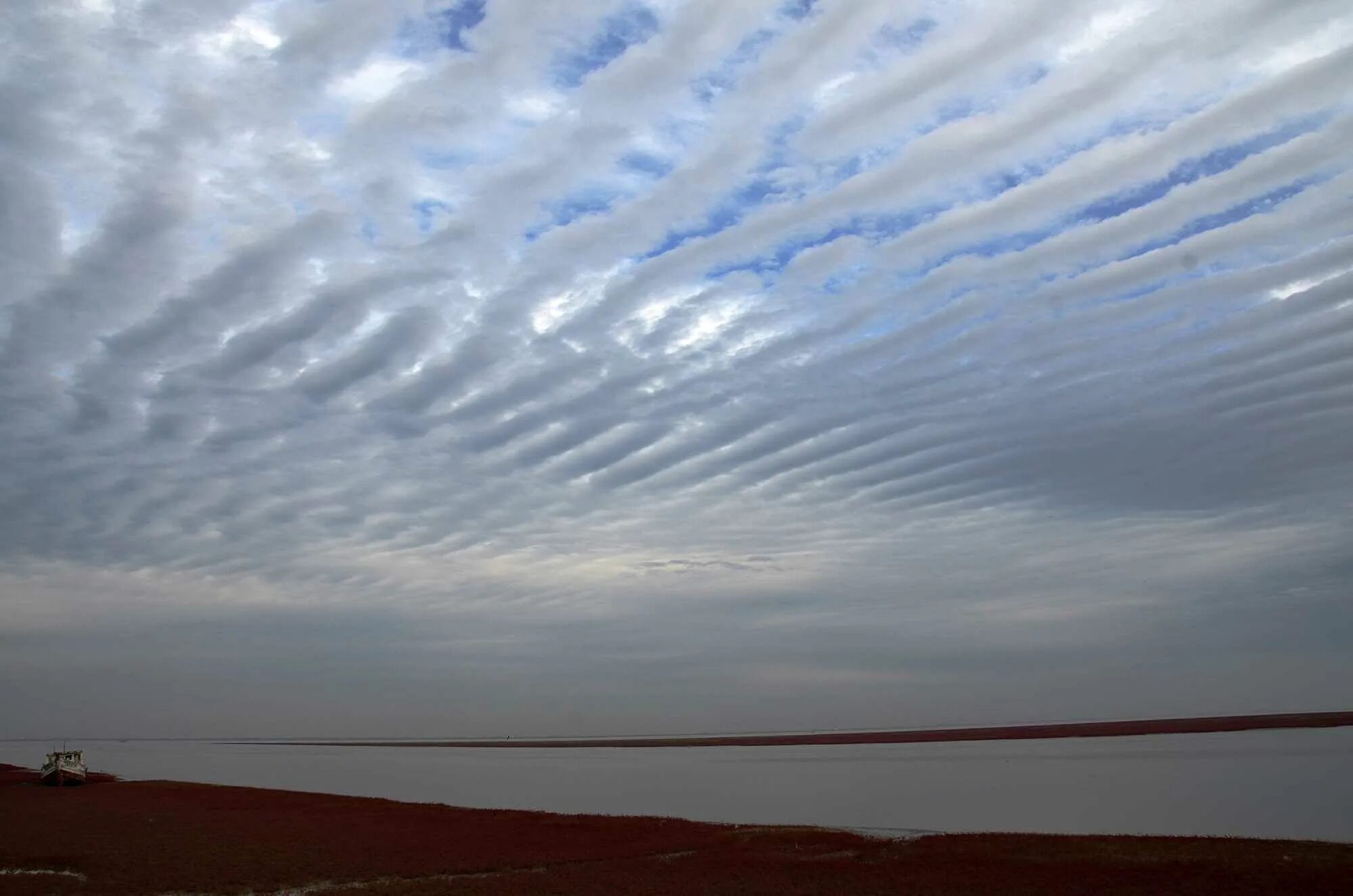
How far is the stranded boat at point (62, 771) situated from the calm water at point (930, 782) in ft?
43.2

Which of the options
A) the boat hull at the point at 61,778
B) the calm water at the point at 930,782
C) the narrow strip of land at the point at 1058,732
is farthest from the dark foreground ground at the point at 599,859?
the narrow strip of land at the point at 1058,732

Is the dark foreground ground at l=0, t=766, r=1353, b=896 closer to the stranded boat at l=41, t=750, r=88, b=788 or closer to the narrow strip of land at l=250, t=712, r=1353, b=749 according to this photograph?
the stranded boat at l=41, t=750, r=88, b=788

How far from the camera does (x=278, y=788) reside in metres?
72.5

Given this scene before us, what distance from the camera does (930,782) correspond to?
6625cm

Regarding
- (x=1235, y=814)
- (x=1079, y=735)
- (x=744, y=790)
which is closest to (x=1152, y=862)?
(x=1235, y=814)

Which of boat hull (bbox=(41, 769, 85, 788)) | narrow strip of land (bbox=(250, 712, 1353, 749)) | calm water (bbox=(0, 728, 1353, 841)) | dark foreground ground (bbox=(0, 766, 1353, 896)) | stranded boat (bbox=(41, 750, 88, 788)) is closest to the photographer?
dark foreground ground (bbox=(0, 766, 1353, 896))

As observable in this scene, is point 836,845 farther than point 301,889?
Yes

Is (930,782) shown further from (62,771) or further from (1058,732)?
(1058,732)

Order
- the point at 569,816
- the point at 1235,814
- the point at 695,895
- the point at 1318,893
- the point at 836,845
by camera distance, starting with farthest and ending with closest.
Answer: the point at 569,816, the point at 1235,814, the point at 836,845, the point at 695,895, the point at 1318,893

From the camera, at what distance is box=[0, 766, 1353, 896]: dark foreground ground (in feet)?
82.3

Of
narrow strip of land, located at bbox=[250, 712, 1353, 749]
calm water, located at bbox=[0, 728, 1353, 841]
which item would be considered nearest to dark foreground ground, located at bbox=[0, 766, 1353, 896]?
calm water, located at bbox=[0, 728, 1353, 841]

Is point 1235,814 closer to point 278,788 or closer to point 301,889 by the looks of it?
point 301,889

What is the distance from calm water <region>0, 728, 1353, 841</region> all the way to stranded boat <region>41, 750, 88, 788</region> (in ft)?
43.2

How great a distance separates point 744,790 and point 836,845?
108 feet
